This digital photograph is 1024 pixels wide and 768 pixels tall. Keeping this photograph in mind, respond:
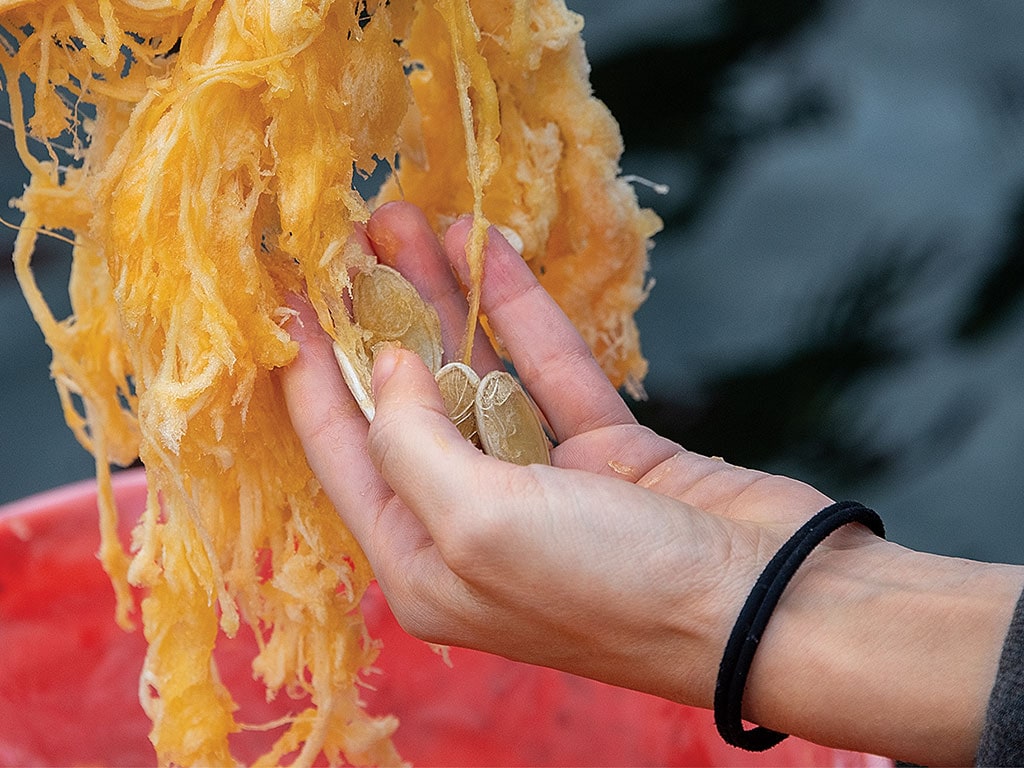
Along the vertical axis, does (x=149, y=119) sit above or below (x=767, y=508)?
above

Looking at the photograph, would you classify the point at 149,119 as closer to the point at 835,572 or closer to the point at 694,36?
the point at 835,572

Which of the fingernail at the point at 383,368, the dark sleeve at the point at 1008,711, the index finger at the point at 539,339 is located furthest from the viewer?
the index finger at the point at 539,339

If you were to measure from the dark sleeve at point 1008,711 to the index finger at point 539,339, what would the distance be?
0.29m

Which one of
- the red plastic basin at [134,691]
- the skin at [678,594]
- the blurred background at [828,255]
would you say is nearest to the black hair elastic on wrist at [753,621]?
the skin at [678,594]

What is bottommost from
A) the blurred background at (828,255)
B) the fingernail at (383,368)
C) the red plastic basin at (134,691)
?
the red plastic basin at (134,691)

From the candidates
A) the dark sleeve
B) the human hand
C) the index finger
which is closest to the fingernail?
the human hand

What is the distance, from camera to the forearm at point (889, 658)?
444mm

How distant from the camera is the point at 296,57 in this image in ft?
1.86

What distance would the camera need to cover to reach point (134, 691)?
88cm

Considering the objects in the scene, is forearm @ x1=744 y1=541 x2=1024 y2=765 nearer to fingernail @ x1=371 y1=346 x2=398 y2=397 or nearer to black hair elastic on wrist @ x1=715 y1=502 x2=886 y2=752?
black hair elastic on wrist @ x1=715 y1=502 x2=886 y2=752

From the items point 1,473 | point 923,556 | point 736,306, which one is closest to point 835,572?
point 923,556

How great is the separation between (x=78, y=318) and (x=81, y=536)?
0.26 m

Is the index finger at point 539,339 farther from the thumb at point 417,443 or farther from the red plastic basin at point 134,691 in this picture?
the red plastic basin at point 134,691

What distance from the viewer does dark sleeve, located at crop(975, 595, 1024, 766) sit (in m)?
0.42
